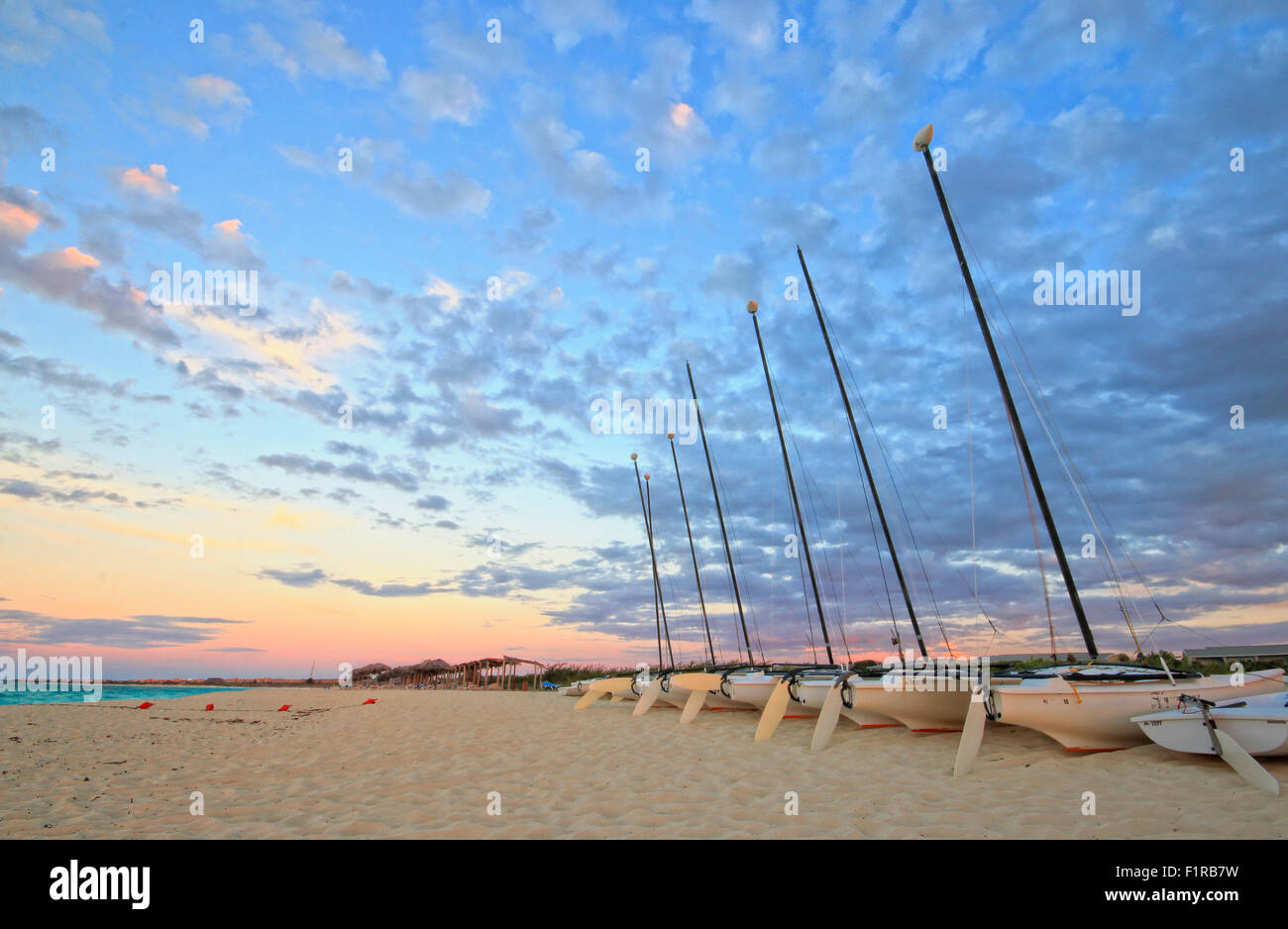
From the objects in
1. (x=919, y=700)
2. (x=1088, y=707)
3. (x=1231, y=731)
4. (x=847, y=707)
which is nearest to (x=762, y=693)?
(x=847, y=707)

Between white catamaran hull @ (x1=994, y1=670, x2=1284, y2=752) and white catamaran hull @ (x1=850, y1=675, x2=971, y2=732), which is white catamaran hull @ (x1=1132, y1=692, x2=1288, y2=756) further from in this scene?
white catamaran hull @ (x1=850, y1=675, x2=971, y2=732)

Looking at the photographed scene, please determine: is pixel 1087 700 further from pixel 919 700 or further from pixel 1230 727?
pixel 919 700

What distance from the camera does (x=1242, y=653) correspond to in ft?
56.6

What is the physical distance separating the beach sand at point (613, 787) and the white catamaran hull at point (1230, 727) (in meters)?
0.26

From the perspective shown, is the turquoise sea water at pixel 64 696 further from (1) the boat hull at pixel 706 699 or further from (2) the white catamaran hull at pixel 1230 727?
(2) the white catamaran hull at pixel 1230 727

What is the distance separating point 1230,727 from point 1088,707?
1361mm
